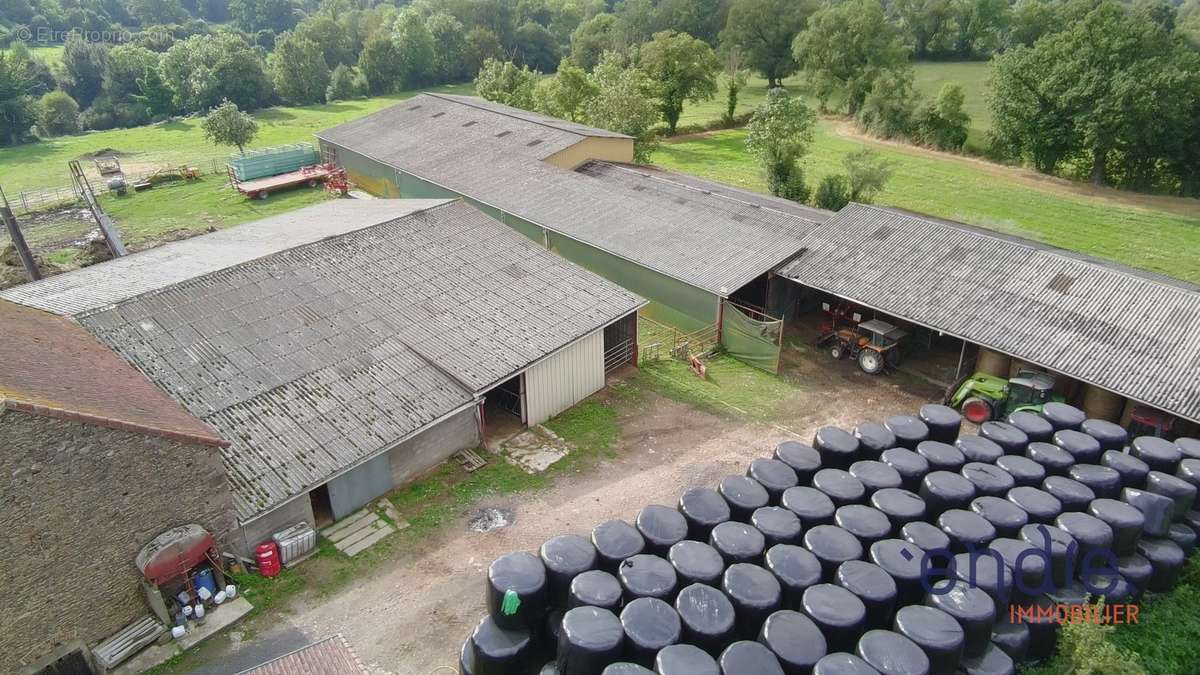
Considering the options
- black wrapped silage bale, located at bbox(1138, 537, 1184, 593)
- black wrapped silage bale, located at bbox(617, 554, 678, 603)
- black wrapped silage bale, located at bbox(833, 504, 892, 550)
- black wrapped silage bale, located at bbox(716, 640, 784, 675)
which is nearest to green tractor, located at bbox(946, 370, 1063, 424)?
black wrapped silage bale, located at bbox(1138, 537, 1184, 593)

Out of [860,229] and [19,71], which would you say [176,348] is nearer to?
[860,229]

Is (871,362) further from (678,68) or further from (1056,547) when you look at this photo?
(678,68)

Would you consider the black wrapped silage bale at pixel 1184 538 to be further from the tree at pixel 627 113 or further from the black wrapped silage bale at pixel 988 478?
the tree at pixel 627 113

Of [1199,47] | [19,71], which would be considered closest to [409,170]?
[19,71]

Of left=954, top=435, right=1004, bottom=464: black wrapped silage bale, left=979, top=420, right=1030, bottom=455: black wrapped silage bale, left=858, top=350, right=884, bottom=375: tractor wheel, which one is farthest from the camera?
left=858, top=350, right=884, bottom=375: tractor wheel

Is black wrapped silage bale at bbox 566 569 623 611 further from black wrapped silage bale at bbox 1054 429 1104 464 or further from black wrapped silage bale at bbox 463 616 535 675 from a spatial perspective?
black wrapped silage bale at bbox 1054 429 1104 464

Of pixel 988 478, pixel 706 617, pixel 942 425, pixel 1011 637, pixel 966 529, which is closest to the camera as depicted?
pixel 706 617

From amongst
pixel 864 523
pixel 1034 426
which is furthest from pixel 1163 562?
pixel 864 523

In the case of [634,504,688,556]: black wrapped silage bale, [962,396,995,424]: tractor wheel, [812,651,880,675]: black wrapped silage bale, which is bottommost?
[962,396,995,424]: tractor wheel
